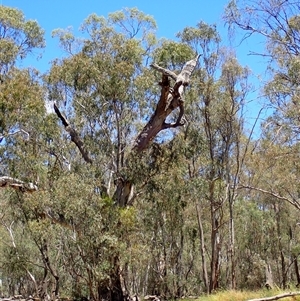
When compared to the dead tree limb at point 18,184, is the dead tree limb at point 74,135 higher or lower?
higher

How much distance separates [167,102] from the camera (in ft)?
46.2

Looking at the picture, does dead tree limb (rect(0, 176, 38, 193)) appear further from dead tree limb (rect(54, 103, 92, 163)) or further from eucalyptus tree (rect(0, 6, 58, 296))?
dead tree limb (rect(54, 103, 92, 163))

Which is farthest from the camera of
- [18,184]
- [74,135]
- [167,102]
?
[74,135]

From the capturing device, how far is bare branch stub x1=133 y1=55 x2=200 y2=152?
43.6ft

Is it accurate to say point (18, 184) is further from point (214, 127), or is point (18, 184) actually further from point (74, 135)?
point (214, 127)

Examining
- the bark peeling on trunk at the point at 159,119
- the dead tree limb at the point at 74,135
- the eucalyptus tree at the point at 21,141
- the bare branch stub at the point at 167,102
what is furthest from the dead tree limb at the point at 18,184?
the bare branch stub at the point at 167,102

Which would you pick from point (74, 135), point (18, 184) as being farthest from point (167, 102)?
point (18, 184)

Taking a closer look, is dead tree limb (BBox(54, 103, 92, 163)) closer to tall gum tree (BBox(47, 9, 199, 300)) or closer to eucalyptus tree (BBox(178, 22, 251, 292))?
tall gum tree (BBox(47, 9, 199, 300))

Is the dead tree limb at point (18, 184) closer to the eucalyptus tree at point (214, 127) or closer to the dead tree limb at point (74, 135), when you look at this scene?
the dead tree limb at point (74, 135)

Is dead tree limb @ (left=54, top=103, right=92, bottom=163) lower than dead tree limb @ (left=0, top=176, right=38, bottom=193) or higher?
higher

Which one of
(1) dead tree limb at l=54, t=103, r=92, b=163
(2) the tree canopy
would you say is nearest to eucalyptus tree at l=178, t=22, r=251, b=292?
(2) the tree canopy

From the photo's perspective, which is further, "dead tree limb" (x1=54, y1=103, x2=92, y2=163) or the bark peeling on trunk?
"dead tree limb" (x1=54, y1=103, x2=92, y2=163)

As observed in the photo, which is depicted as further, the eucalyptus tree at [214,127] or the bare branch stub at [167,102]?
the eucalyptus tree at [214,127]

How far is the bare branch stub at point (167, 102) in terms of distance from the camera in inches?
523
